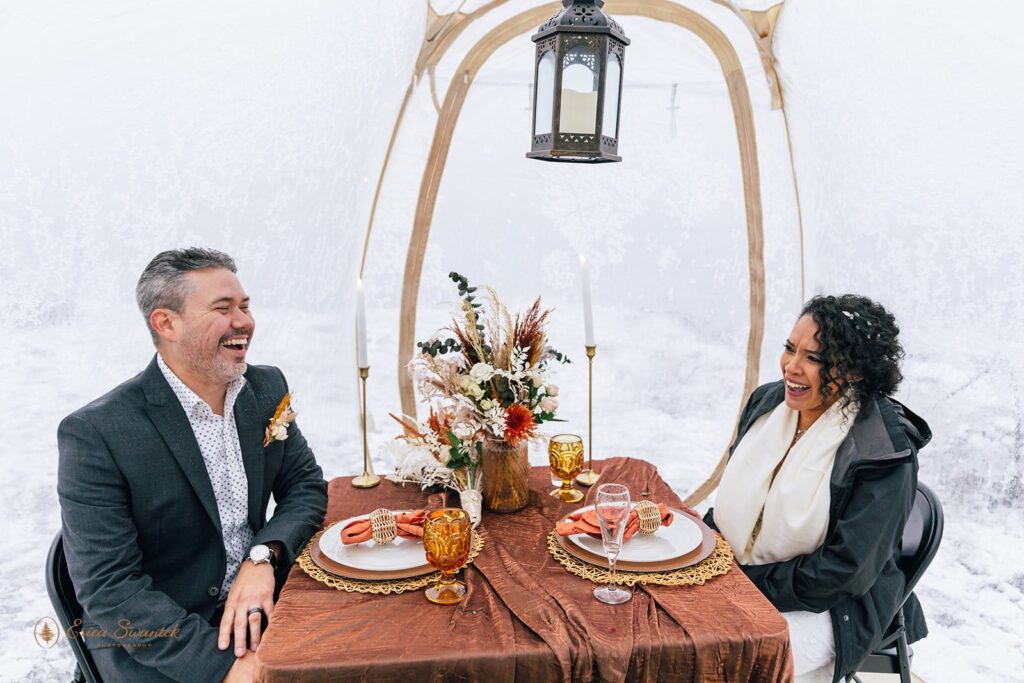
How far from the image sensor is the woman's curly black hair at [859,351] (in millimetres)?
1617

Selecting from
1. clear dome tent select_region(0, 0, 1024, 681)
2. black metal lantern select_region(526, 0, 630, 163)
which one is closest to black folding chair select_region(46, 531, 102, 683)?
clear dome tent select_region(0, 0, 1024, 681)

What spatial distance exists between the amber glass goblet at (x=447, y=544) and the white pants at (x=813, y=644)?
30.9 inches

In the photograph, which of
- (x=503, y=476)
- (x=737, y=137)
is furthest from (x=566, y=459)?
(x=737, y=137)

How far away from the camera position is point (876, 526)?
1.44 m

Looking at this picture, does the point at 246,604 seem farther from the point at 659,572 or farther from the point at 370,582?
the point at 659,572

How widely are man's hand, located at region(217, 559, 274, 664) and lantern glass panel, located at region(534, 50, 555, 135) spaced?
1112 millimetres

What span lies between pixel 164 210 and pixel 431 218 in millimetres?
1078

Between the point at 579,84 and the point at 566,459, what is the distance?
844 millimetres

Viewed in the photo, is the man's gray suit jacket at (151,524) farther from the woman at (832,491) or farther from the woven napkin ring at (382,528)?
the woman at (832,491)

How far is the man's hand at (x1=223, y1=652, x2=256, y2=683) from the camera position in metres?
1.21

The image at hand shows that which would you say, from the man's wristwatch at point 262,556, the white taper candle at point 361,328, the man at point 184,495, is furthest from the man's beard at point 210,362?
the man's wristwatch at point 262,556

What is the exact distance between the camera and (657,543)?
1.38 m

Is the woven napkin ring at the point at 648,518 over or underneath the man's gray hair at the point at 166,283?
underneath

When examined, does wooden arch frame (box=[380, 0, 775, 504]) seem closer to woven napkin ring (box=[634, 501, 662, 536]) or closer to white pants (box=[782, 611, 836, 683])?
white pants (box=[782, 611, 836, 683])
